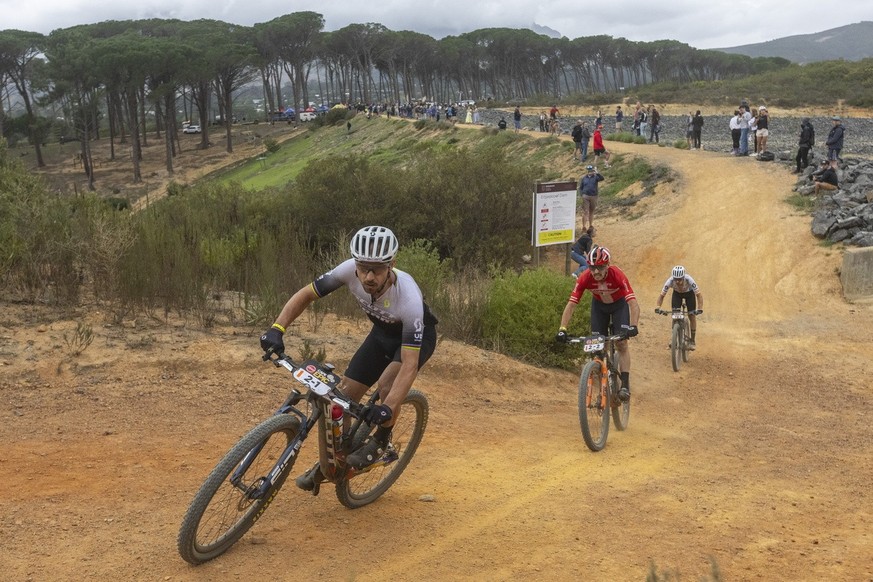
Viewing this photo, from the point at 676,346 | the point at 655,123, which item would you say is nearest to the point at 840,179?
the point at 676,346

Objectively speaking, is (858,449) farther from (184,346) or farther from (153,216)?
(153,216)

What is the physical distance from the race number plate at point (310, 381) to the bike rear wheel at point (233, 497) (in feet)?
0.76

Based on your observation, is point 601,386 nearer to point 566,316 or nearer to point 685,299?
point 566,316

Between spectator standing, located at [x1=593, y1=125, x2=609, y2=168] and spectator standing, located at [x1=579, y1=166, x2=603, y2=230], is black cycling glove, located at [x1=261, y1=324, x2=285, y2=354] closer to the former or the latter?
spectator standing, located at [x1=579, y1=166, x2=603, y2=230]

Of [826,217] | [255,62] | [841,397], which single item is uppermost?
[255,62]

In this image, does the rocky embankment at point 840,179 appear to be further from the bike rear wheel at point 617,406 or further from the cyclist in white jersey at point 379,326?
the cyclist in white jersey at point 379,326

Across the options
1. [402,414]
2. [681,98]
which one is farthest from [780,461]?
[681,98]

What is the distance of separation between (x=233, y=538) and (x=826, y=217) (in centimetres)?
1963

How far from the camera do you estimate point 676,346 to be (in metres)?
13.2

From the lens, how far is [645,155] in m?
32.6

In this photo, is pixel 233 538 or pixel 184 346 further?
pixel 184 346

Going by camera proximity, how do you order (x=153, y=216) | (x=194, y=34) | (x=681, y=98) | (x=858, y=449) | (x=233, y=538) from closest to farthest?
(x=233, y=538)
(x=858, y=449)
(x=153, y=216)
(x=681, y=98)
(x=194, y=34)

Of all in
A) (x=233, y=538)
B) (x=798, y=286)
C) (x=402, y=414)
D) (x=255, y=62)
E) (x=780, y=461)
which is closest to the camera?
(x=233, y=538)

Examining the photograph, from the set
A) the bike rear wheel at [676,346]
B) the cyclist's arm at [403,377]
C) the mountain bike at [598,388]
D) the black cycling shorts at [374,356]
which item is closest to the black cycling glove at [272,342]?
the cyclist's arm at [403,377]
